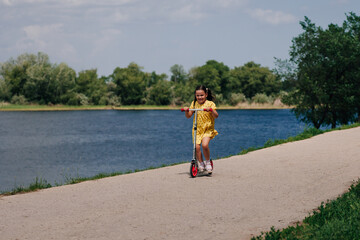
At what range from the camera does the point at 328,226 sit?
4.83 metres

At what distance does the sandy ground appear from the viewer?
17.1 ft

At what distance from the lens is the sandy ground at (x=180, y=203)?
5.20 m

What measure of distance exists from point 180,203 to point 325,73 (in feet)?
73.3

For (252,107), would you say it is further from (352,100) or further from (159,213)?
(159,213)

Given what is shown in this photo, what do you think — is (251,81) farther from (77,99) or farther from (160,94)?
(77,99)

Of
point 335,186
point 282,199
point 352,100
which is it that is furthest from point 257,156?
point 352,100

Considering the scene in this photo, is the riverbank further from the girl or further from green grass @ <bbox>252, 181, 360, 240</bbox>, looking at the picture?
green grass @ <bbox>252, 181, 360, 240</bbox>

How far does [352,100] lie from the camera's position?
2494 cm

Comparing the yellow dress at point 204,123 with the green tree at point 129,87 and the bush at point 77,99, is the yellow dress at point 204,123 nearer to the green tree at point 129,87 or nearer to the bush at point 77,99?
the bush at point 77,99

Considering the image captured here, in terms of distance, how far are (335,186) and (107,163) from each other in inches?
607

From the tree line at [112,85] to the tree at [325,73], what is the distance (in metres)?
45.9

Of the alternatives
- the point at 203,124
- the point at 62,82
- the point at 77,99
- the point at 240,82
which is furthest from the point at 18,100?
the point at 203,124

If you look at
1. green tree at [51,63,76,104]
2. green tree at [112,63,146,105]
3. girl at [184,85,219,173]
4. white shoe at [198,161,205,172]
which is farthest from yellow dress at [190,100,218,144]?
green tree at [112,63,146,105]

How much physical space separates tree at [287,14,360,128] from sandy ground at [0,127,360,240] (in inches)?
667
